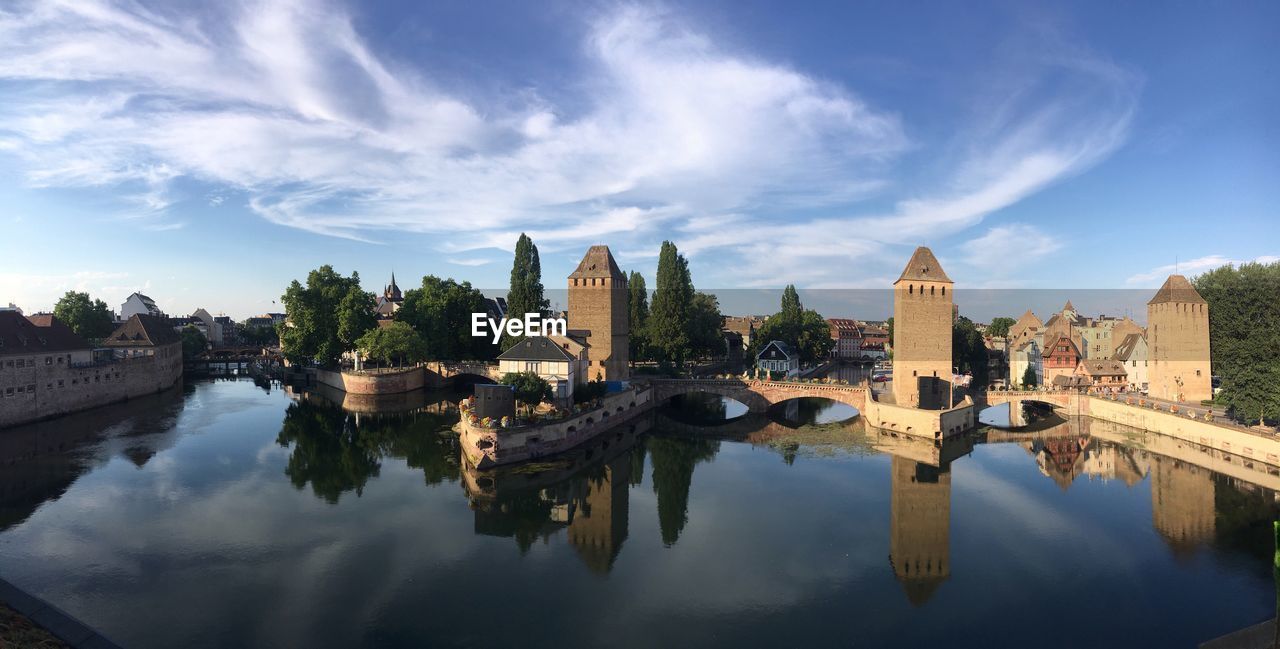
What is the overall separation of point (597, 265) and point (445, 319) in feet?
72.4

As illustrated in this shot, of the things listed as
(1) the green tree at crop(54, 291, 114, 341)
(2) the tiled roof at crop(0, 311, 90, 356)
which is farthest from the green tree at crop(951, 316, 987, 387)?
(1) the green tree at crop(54, 291, 114, 341)

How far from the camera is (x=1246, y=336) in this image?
39375mm

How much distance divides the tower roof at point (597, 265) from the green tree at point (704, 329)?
67.2ft

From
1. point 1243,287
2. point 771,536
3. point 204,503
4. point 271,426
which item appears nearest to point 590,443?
A: point 771,536

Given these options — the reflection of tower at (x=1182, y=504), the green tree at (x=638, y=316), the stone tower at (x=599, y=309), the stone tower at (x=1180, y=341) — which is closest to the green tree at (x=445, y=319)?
the green tree at (x=638, y=316)

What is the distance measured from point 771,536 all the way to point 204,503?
22.2 m

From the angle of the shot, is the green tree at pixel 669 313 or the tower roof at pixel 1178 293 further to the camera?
the green tree at pixel 669 313

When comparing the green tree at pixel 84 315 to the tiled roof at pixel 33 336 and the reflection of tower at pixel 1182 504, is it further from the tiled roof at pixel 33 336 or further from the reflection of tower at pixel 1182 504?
the reflection of tower at pixel 1182 504

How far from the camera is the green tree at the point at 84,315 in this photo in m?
59.8

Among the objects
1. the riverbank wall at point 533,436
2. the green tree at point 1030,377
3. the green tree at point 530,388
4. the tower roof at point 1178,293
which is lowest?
the riverbank wall at point 533,436

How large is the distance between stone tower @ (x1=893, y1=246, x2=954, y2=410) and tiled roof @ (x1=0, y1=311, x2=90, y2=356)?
179ft

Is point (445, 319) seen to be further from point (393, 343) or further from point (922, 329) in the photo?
point (922, 329)

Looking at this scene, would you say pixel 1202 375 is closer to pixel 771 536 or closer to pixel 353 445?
pixel 771 536

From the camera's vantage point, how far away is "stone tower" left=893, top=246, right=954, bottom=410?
4125 cm
